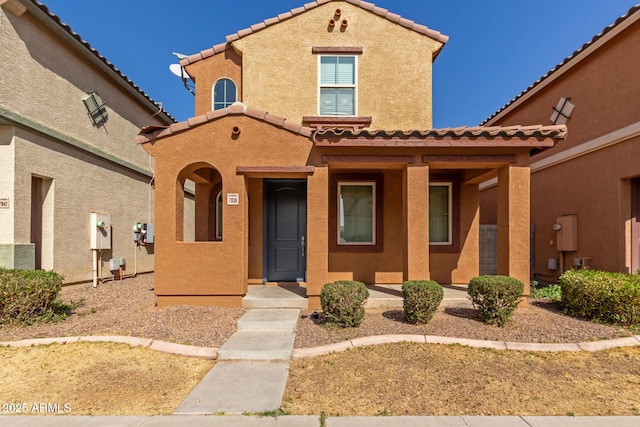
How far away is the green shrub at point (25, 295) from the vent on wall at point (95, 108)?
567 cm

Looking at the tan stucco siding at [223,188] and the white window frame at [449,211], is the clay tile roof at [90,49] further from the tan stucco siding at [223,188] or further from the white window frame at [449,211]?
Result: the white window frame at [449,211]

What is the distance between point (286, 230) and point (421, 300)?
3.91 meters

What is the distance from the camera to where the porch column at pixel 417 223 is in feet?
21.2

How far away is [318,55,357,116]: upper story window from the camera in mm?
8688

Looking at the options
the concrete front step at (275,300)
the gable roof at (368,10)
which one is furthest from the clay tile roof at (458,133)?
the gable roof at (368,10)

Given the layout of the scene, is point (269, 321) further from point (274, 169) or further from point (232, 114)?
point (232, 114)

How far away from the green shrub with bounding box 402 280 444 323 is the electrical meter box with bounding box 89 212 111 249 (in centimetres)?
901

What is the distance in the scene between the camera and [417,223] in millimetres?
6523

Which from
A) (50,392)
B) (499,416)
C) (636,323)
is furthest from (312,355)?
(636,323)

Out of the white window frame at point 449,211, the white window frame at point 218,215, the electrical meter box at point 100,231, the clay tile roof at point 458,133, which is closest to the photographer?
the clay tile roof at point 458,133

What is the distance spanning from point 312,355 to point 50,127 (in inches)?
347

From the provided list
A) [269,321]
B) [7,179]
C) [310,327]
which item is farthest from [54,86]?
[310,327]

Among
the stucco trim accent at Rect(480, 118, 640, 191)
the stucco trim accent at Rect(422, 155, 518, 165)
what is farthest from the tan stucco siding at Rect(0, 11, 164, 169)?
the stucco trim accent at Rect(480, 118, 640, 191)

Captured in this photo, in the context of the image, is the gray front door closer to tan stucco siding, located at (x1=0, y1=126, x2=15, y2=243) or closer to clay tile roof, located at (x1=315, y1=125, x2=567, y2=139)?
clay tile roof, located at (x1=315, y1=125, x2=567, y2=139)
